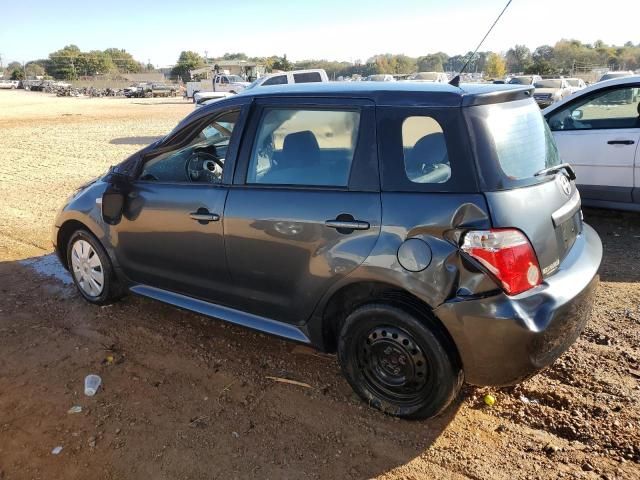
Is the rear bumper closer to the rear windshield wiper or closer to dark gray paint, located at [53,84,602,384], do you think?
dark gray paint, located at [53,84,602,384]

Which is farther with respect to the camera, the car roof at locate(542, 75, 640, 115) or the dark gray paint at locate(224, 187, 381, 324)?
the car roof at locate(542, 75, 640, 115)

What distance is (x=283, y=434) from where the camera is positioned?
295cm

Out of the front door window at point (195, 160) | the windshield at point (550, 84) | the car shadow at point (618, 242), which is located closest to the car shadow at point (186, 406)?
the front door window at point (195, 160)

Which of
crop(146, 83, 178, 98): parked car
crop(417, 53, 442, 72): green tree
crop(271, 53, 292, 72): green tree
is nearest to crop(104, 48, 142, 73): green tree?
crop(271, 53, 292, 72): green tree

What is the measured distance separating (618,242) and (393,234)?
418 cm

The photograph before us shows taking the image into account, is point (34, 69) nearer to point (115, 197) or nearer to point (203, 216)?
point (115, 197)

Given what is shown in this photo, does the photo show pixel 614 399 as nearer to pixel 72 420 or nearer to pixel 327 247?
pixel 327 247

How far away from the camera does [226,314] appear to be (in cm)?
362

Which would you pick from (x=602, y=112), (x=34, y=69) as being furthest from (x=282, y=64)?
(x=602, y=112)

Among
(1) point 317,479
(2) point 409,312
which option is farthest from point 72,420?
(2) point 409,312

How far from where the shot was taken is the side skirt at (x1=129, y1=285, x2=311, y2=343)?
3.32 m

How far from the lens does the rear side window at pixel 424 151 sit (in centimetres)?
276

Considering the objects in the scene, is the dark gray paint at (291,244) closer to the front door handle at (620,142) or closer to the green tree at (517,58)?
the front door handle at (620,142)

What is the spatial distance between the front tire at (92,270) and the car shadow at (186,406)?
193mm
